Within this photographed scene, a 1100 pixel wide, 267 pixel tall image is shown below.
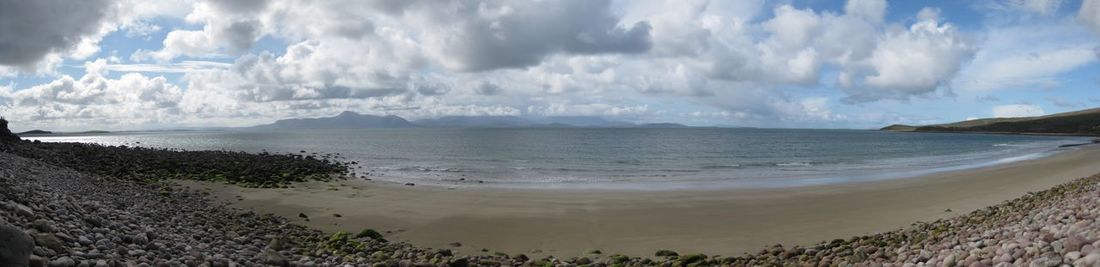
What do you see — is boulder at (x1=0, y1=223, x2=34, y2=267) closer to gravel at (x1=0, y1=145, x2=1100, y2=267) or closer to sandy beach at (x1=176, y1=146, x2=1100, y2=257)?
gravel at (x1=0, y1=145, x2=1100, y2=267)

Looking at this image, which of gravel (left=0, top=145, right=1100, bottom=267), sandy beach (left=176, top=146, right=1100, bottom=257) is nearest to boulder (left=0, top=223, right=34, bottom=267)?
gravel (left=0, top=145, right=1100, bottom=267)

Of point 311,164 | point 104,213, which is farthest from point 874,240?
point 311,164

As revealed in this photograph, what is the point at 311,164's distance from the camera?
1613 inches

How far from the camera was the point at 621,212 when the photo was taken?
18219mm

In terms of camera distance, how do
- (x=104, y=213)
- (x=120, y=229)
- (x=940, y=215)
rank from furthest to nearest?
1. (x=940, y=215)
2. (x=104, y=213)
3. (x=120, y=229)

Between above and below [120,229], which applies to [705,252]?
below

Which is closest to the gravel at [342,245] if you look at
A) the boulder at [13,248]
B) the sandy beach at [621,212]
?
the boulder at [13,248]

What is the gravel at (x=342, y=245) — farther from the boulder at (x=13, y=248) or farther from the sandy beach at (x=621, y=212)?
the sandy beach at (x=621, y=212)

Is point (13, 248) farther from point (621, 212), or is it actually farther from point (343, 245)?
point (621, 212)

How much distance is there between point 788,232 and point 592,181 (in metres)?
18.9

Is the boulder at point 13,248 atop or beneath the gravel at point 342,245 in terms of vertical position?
atop

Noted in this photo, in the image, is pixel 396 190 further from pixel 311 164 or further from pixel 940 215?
pixel 940 215

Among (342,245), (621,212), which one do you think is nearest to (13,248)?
(342,245)

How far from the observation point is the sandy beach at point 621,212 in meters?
13.6
